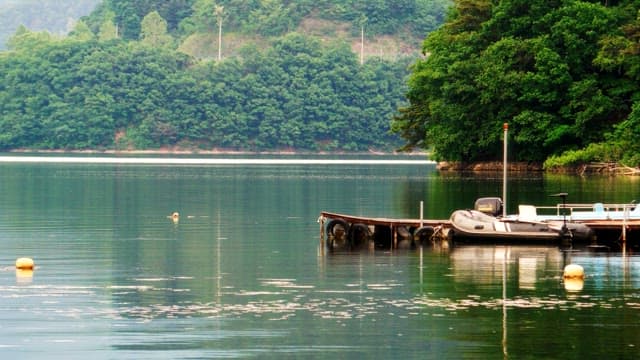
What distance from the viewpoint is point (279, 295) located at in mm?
41656

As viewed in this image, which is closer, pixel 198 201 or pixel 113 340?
pixel 113 340

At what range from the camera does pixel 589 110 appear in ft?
421

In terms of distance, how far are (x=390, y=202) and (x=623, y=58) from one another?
42885 millimetres

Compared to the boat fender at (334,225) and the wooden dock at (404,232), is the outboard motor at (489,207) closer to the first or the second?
the wooden dock at (404,232)

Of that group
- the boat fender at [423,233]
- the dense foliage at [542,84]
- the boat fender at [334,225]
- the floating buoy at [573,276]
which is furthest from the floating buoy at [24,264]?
the dense foliage at [542,84]

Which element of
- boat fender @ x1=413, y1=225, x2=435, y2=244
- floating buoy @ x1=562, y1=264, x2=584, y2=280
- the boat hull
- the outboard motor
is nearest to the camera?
floating buoy @ x1=562, y1=264, x2=584, y2=280

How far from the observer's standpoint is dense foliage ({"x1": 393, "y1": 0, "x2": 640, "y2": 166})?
127500mm

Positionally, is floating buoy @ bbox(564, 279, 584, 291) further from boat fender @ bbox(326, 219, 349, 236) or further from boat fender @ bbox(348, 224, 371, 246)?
boat fender @ bbox(326, 219, 349, 236)

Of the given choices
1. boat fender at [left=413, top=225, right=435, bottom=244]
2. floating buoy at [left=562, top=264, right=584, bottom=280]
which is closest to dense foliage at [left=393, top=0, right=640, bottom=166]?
boat fender at [left=413, top=225, right=435, bottom=244]

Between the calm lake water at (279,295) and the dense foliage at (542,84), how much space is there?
166 ft

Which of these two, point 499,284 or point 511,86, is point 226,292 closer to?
point 499,284

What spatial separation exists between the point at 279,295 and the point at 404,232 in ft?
64.6

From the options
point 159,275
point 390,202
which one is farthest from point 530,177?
point 159,275

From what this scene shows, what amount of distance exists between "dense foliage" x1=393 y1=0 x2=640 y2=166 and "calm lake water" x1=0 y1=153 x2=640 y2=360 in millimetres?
A: 50625
